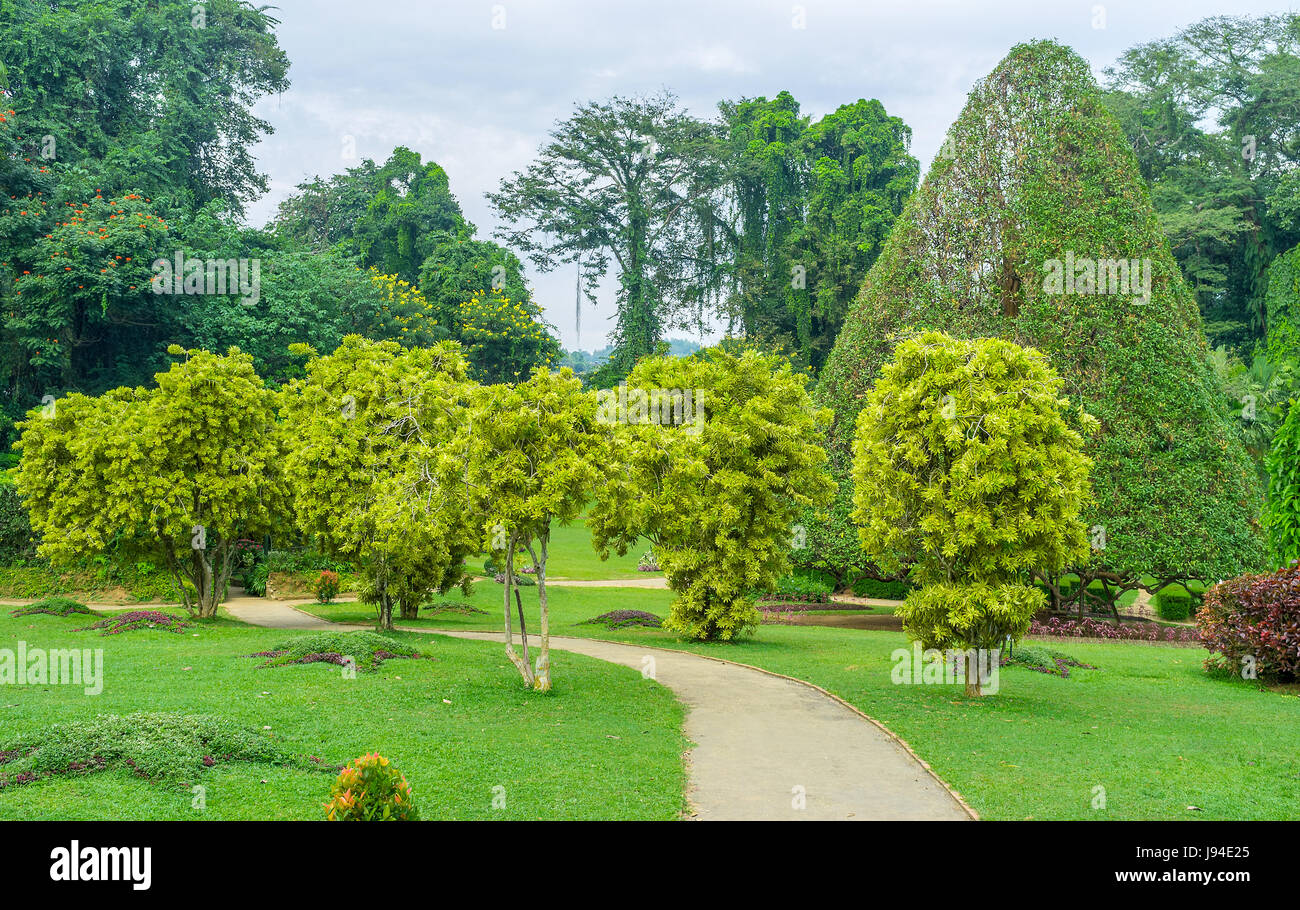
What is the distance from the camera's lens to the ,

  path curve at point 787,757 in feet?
28.2

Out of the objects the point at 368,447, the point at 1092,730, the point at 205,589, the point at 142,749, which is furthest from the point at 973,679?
the point at 205,589

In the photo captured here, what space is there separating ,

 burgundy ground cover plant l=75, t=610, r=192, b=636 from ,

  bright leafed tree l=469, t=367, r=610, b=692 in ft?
35.5

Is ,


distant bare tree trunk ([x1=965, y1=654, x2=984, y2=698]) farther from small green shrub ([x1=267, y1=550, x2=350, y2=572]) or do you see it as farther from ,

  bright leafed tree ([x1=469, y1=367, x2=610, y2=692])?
small green shrub ([x1=267, y1=550, x2=350, y2=572])

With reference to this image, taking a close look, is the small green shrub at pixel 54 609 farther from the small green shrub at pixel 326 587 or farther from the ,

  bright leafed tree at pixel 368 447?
the small green shrub at pixel 326 587

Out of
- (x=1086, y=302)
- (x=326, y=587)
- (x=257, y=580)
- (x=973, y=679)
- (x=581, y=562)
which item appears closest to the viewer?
(x=973, y=679)

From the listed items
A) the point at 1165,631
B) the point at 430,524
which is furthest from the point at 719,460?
the point at 1165,631

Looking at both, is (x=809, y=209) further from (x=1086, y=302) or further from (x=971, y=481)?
(x=971, y=481)

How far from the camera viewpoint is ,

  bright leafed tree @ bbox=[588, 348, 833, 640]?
1980 centimetres

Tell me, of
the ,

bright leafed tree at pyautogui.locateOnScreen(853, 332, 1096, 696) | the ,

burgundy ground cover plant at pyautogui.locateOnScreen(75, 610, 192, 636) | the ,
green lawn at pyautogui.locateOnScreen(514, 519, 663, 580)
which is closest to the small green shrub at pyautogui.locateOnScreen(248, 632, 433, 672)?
the ,

 burgundy ground cover plant at pyautogui.locateOnScreen(75, 610, 192, 636)

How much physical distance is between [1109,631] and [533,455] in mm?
17615

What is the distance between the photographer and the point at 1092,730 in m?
12.4

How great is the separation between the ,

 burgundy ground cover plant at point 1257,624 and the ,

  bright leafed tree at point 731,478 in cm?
765

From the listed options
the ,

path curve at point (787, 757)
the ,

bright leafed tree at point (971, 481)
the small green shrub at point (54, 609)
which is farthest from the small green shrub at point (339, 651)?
the ,

  bright leafed tree at point (971, 481)

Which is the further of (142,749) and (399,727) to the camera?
(399,727)
